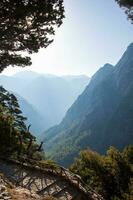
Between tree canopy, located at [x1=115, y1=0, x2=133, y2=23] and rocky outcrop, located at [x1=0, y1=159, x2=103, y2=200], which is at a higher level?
tree canopy, located at [x1=115, y1=0, x2=133, y2=23]

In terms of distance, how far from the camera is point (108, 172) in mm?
52219

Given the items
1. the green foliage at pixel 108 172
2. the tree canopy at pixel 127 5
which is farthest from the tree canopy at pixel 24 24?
the green foliage at pixel 108 172

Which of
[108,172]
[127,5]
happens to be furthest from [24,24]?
[108,172]

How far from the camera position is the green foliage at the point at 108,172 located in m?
49.0

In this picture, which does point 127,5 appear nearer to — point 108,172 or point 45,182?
point 45,182

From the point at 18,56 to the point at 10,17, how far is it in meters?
7.53

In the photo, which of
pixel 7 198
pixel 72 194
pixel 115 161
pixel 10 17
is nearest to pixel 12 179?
pixel 72 194

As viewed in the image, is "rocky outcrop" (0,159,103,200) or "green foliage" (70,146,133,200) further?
"green foliage" (70,146,133,200)

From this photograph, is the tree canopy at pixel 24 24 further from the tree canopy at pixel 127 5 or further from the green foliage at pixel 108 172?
the green foliage at pixel 108 172

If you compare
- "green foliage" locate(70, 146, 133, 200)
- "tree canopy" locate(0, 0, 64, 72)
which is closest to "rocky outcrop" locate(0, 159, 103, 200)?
"tree canopy" locate(0, 0, 64, 72)

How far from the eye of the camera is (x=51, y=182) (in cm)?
2241

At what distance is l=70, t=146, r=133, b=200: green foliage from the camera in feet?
161

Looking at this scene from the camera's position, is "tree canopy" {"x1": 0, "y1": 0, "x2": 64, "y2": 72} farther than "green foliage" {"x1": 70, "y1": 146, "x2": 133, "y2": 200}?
No

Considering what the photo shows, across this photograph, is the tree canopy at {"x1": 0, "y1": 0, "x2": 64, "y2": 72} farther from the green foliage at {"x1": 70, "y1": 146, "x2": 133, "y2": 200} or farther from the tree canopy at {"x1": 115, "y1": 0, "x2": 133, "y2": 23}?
the green foliage at {"x1": 70, "y1": 146, "x2": 133, "y2": 200}
